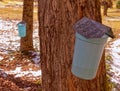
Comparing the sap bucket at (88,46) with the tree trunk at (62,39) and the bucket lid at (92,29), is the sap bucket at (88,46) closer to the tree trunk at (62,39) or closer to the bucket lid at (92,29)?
the bucket lid at (92,29)

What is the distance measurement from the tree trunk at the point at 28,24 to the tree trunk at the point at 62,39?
294 inches

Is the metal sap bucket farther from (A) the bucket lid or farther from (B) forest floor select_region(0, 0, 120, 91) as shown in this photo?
(B) forest floor select_region(0, 0, 120, 91)

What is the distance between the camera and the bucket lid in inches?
138

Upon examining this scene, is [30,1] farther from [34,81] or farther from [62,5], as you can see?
[62,5]

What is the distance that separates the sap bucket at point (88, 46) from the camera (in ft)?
11.5

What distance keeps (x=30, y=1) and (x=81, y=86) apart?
Answer: 786 cm

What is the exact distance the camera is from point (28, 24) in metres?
12.0

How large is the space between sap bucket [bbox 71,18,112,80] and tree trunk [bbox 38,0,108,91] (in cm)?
40

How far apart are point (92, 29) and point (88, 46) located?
210 mm

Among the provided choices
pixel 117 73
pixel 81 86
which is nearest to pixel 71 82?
pixel 81 86

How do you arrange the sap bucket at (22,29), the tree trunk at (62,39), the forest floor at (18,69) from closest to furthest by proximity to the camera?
the tree trunk at (62,39), the forest floor at (18,69), the sap bucket at (22,29)

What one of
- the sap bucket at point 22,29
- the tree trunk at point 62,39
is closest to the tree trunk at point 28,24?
the sap bucket at point 22,29

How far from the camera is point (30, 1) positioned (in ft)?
38.3

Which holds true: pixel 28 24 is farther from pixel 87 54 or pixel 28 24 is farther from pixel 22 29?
pixel 87 54
